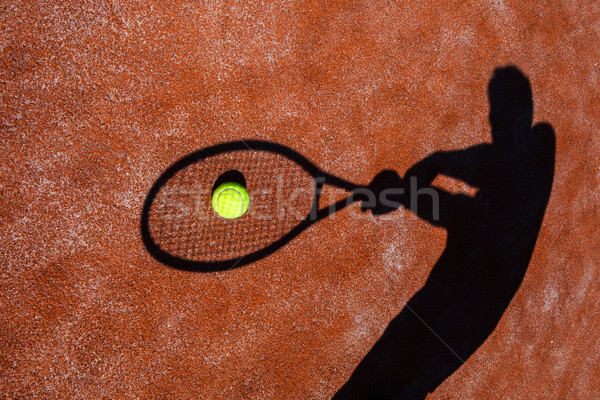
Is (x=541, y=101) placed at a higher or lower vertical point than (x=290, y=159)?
higher

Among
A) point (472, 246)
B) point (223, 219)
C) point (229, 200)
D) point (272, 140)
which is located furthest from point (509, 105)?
point (223, 219)

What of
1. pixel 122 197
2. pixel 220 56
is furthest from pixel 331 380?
pixel 220 56

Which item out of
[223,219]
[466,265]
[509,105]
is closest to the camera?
[223,219]

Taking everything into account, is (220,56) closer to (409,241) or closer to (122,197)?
(122,197)

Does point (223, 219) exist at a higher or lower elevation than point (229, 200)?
lower

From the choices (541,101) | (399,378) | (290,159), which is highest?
(541,101)

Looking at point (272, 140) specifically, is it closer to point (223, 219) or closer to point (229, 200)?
point (229, 200)

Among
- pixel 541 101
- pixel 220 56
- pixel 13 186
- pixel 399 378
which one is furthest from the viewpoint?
pixel 541 101
